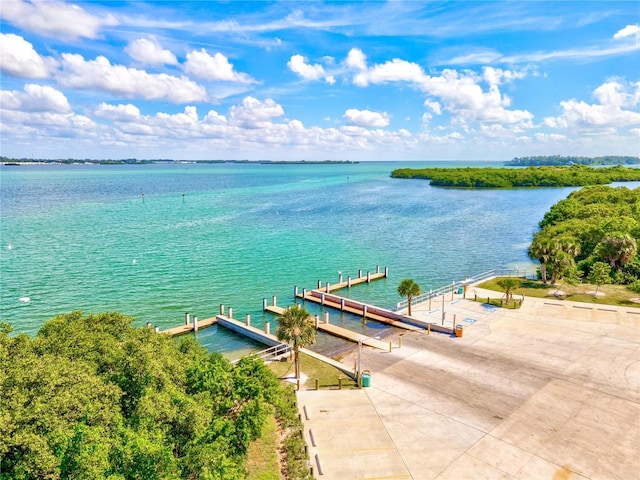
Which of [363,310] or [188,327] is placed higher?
[363,310]

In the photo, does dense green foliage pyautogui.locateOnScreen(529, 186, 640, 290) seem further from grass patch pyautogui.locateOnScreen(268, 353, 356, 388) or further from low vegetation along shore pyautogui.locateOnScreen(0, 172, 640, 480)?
low vegetation along shore pyautogui.locateOnScreen(0, 172, 640, 480)

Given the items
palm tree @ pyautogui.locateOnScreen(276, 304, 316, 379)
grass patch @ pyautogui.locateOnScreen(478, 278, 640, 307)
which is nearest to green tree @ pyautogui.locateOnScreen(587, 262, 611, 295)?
grass patch @ pyautogui.locateOnScreen(478, 278, 640, 307)

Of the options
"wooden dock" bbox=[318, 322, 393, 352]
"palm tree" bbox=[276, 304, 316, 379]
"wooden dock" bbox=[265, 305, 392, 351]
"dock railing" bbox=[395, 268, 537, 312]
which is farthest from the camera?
"dock railing" bbox=[395, 268, 537, 312]

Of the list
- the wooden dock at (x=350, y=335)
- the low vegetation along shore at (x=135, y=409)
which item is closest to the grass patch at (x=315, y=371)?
the low vegetation along shore at (x=135, y=409)

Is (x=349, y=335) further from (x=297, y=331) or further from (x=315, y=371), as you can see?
(x=297, y=331)

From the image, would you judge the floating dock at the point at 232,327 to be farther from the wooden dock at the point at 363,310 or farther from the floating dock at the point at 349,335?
the wooden dock at the point at 363,310

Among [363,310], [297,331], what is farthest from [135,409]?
[363,310]
